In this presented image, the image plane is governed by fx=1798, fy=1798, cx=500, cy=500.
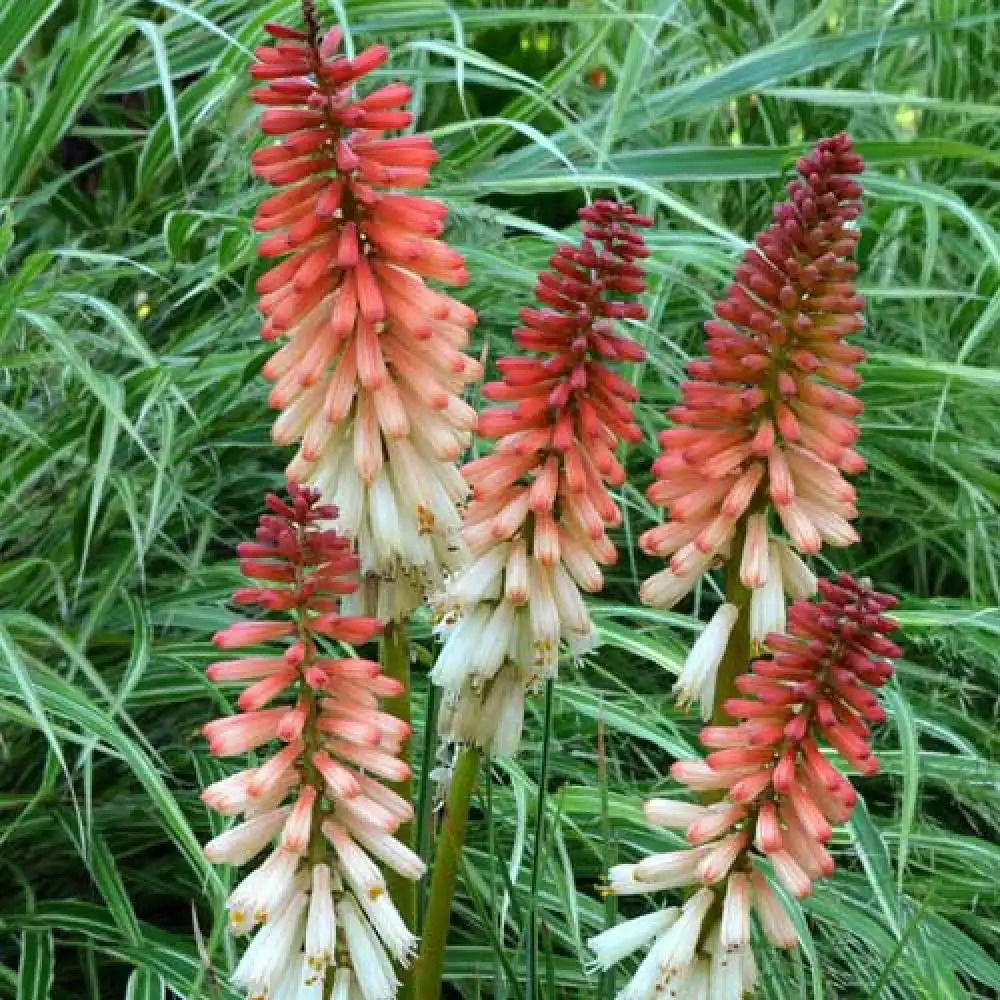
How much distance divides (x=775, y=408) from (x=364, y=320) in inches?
16.6

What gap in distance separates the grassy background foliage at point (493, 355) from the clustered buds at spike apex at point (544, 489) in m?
0.27

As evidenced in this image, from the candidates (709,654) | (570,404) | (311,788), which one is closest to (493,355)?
(570,404)

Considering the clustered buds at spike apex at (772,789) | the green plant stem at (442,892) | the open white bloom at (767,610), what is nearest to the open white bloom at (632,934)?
the clustered buds at spike apex at (772,789)

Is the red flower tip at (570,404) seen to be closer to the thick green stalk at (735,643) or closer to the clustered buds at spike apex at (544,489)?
the clustered buds at spike apex at (544,489)

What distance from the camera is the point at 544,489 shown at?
179 cm

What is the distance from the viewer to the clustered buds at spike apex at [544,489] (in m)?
1.77

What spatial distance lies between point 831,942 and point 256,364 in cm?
132

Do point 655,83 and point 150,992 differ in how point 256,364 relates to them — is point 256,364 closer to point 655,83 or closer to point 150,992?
point 150,992

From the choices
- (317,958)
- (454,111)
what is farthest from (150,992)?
(454,111)

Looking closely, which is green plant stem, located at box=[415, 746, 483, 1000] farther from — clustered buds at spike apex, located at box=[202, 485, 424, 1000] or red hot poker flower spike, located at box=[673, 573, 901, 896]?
red hot poker flower spike, located at box=[673, 573, 901, 896]

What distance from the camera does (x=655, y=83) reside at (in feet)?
15.3

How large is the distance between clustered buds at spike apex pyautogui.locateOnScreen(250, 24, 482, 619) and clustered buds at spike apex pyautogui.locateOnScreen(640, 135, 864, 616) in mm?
244

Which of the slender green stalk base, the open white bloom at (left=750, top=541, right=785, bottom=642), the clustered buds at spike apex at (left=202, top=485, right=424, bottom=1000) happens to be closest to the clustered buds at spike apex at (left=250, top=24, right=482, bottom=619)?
the slender green stalk base

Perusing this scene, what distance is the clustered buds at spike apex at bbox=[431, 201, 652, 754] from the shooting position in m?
1.77
